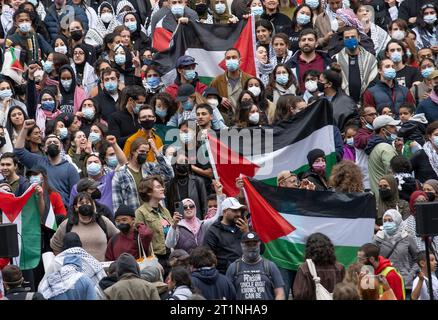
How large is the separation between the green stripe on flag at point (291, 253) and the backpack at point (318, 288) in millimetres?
1966

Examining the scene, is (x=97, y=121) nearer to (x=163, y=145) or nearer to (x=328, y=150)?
(x=163, y=145)

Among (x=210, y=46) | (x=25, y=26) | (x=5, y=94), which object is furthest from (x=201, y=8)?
(x=5, y=94)

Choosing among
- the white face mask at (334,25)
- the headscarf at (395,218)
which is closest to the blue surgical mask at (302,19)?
the white face mask at (334,25)

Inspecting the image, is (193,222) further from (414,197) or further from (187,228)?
(414,197)

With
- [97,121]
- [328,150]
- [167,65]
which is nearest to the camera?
[328,150]

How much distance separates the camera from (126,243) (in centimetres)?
2172

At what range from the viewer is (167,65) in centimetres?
2773

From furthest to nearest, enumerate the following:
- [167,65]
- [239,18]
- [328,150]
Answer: [239,18] < [167,65] < [328,150]

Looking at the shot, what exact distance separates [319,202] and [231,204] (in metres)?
1.15

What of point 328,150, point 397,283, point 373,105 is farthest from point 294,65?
point 397,283

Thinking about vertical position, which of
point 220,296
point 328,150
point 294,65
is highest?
point 294,65

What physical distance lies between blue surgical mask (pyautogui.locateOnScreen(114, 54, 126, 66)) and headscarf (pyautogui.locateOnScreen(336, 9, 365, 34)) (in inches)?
130

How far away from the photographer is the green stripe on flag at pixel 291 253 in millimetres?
21797

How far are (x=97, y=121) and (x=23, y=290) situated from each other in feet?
21.1
